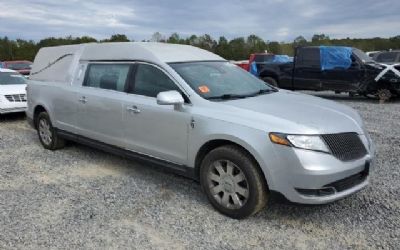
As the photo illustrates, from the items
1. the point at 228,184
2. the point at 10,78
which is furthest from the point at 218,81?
the point at 10,78

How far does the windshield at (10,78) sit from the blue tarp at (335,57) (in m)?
9.67

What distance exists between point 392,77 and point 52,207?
448 inches

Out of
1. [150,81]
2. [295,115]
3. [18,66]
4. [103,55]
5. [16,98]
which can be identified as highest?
[103,55]

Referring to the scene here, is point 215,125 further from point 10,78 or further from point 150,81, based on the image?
point 10,78

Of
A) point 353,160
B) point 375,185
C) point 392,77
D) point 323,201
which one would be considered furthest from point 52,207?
point 392,77

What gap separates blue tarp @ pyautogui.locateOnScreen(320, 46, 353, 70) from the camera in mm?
13367

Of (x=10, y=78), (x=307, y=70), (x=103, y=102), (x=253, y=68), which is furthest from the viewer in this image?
(x=253, y=68)

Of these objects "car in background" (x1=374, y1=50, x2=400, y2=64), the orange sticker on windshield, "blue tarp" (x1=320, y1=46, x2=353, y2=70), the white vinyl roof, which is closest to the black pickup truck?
"blue tarp" (x1=320, y1=46, x2=353, y2=70)

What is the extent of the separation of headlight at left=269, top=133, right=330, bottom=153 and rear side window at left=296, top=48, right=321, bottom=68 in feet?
35.6

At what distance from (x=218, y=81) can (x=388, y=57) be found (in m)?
12.0

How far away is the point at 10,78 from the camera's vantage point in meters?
12.0

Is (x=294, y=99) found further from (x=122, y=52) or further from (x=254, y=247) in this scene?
(x=122, y=52)

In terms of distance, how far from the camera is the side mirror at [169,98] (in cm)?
432

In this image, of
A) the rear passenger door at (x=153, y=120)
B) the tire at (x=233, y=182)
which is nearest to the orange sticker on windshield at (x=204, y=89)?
the rear passenger door at (x=153, y=120)
